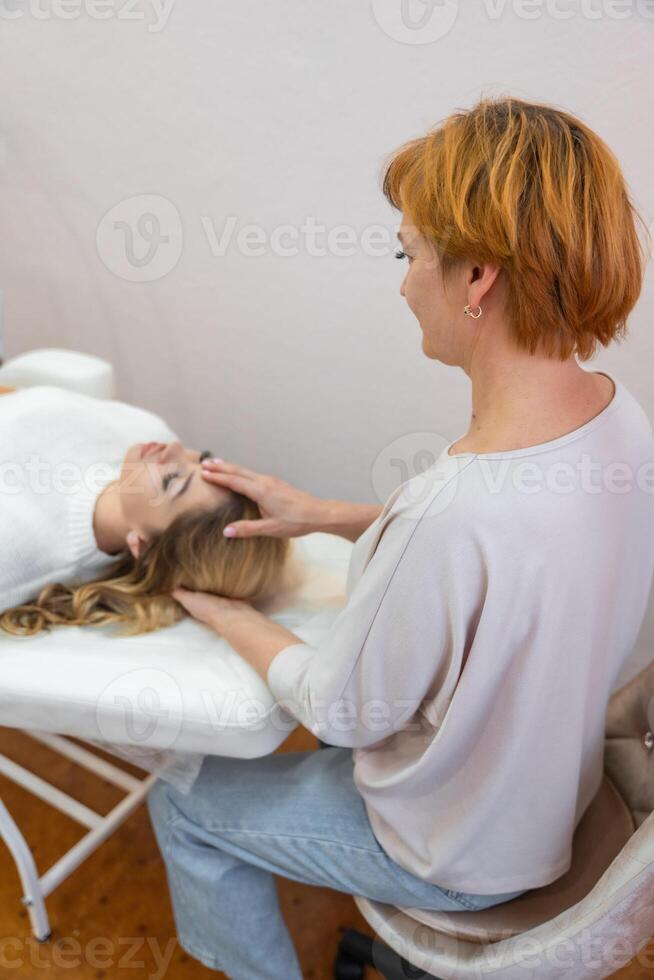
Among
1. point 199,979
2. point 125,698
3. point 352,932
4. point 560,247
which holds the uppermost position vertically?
point 560,247

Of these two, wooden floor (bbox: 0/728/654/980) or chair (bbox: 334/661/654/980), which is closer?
chair (bbox: 334/661/654/980)

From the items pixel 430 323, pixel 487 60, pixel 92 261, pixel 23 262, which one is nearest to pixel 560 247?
pixel 430 323

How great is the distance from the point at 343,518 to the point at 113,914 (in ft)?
3.45

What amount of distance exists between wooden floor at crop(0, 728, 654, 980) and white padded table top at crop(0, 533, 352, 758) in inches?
23.7

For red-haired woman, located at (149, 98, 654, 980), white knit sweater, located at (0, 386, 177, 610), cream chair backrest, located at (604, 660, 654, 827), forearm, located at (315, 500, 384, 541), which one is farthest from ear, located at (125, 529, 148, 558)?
Answer: cream chair backrest, located at (604, 660, 654, 827)

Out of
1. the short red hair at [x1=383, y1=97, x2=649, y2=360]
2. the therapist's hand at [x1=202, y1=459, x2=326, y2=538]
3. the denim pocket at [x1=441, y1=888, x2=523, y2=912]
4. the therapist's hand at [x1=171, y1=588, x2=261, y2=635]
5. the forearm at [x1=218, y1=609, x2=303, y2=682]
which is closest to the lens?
the short red hair at [x1=383, y1=97, x2=649, y2=360]

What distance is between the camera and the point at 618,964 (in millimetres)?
999

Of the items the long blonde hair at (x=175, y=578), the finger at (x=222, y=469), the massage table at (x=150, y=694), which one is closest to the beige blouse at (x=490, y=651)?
the massage table at (x=150, y=694)

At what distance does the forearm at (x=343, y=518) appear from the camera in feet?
5.15

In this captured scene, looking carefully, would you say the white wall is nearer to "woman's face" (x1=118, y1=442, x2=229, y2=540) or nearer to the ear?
"woman's face" (x1=118, y1=442, x2=229, y2=540)

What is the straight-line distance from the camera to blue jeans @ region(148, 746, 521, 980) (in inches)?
48.1

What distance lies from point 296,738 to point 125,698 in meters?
1.05

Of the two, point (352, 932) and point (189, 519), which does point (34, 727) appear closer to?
point (189, 519)

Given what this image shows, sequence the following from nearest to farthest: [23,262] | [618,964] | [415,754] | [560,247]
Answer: [560,247] < [618,964] < [415,754] < [23,262]
